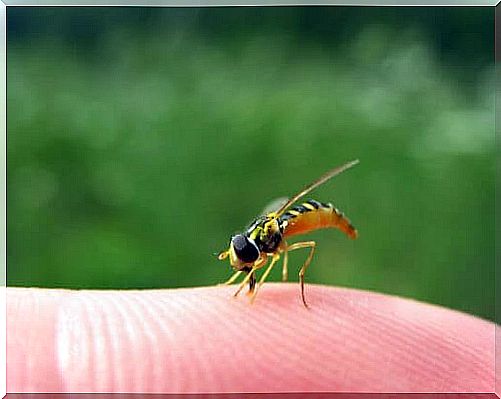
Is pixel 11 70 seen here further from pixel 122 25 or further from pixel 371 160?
pixel 371 160

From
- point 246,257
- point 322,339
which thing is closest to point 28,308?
point 246,257

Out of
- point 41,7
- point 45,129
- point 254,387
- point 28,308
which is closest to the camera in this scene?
point 254,387

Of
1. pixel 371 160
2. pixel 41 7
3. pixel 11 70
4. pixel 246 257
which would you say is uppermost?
pixel 41 7

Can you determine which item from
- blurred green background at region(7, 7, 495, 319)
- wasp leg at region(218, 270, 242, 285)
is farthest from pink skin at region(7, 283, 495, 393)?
blurred green background at region(7, 7, 495, 319)

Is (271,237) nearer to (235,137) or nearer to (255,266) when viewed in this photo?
(255,266)

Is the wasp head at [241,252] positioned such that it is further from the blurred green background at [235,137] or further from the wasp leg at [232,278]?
the blurred green background at [235,137]

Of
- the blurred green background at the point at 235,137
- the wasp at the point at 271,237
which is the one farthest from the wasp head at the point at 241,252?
the blurred green background at the point at 235,137

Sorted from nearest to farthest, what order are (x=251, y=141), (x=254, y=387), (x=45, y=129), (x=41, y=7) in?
(x=254, y=387), (x=41, y=7), (x=45, y=129), (x=251, y=141)

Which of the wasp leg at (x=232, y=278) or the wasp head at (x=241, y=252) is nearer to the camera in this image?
the wasp head at (x=241, y=252)
